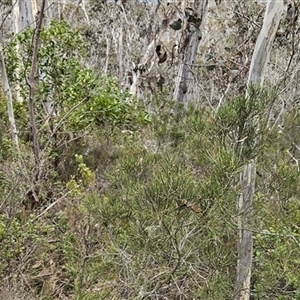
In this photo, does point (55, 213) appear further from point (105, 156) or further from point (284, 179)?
point (284, 179)

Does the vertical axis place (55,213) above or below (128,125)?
below

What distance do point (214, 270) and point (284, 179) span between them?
0.54 meters

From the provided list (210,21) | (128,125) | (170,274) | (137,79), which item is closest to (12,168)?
(128,125)

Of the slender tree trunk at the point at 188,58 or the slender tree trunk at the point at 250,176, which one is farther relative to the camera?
the slender tree trunk at the point at 188,58

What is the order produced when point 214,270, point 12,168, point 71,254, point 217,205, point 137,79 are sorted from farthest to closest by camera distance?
1. point 137,79
2. point 12,168
3. point 71,254
4. point 214,270
5. point 217,205

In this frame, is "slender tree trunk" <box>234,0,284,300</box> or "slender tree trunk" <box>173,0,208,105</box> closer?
"slender tree trunk" <box>234,0,284,300</box>

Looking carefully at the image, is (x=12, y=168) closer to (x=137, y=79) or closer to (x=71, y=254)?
(x=71, y=254)

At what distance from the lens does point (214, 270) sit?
1.87 meters

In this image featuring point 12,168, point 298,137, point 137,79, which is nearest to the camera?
point 12,168

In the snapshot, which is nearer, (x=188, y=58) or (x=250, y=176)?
(x=250, y=176)

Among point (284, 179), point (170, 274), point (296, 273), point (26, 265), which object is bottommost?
point (26, 265)

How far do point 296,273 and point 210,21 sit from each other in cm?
1271

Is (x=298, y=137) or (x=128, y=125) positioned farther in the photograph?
(x=298, y=137)

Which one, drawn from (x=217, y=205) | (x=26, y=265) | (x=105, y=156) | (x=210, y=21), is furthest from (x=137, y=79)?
(x=210, y=21)
